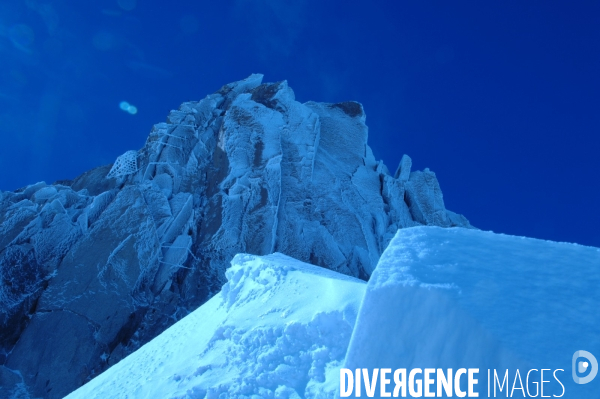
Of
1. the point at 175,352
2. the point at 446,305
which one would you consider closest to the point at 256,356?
the point at 175,352

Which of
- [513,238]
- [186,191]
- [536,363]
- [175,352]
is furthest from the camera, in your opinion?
[186,191]

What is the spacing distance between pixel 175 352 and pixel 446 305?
5386mm

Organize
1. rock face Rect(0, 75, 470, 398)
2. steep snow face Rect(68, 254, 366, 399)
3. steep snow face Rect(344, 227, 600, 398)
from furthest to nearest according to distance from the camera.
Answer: rock face Rect(0, 75, 470, 398), steep snow face Rect(68, 254, 366, 399), steep snow face Rect(344, 227, 600, 398)

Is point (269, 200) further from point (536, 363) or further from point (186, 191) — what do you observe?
point (536, 363)

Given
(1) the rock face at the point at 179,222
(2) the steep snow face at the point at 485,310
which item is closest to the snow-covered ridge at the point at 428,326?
(2) the steep snow face at the point at 485,310

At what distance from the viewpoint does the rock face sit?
1547cm

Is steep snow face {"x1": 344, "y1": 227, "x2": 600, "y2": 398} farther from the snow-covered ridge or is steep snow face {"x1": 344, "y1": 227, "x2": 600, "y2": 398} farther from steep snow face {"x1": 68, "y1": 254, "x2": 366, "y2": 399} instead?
steep snow face {"x1": 68, "y1": 254, "x2": 366, "y2": 399}

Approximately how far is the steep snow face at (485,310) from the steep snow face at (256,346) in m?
1.63

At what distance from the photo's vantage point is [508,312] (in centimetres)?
348

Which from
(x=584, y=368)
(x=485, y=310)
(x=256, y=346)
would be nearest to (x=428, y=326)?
(x=485, y=310)

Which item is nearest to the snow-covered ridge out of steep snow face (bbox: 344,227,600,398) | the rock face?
steep snow face (bbox: 344,227,600,398)

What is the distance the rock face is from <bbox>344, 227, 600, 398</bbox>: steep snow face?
13.8 m

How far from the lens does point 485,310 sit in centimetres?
348

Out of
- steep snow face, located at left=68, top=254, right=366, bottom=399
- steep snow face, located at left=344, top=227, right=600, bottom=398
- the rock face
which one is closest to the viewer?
steep snow face, located at left=344, top=227, right=600, bottom=398
